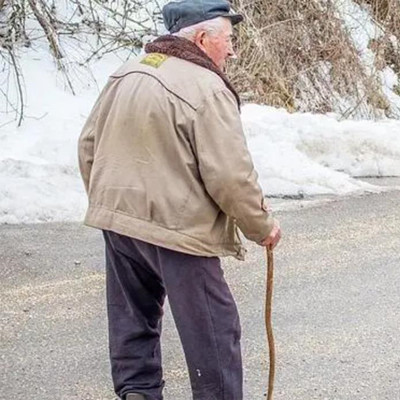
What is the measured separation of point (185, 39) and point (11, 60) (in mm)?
6607

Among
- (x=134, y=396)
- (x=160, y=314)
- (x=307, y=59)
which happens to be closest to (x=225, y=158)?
(x=160, y=314)

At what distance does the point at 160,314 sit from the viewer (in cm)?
321

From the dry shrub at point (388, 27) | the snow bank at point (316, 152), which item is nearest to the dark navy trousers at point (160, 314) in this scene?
the snow bank at point (316, 152)

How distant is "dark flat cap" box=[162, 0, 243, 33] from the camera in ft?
9.07

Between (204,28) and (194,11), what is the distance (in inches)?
2.8

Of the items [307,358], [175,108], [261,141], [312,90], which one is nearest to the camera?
[175,108]

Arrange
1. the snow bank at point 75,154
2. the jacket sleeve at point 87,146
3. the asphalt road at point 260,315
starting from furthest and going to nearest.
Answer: the snow bank at point 75,154, the asphalt road at point 260,315, the jacket sleeve at point 87,146

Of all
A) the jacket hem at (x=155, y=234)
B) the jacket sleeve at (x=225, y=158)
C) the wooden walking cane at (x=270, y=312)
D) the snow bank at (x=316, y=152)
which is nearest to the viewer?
the jacket sleeve at (x=225, y=158)

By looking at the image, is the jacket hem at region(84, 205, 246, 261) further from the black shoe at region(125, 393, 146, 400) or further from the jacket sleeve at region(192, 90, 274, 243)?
the black shoe at region(125, 393, 146, 400)

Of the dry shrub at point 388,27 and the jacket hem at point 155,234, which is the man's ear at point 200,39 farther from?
the dry shrub at point 388,27

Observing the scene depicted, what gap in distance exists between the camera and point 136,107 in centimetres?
274

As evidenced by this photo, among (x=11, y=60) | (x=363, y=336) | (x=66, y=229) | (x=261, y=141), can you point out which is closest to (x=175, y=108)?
(x=363, y=336)

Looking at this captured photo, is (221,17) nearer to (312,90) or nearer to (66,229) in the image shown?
(66,229)

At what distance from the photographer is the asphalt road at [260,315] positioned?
12.3 feet
